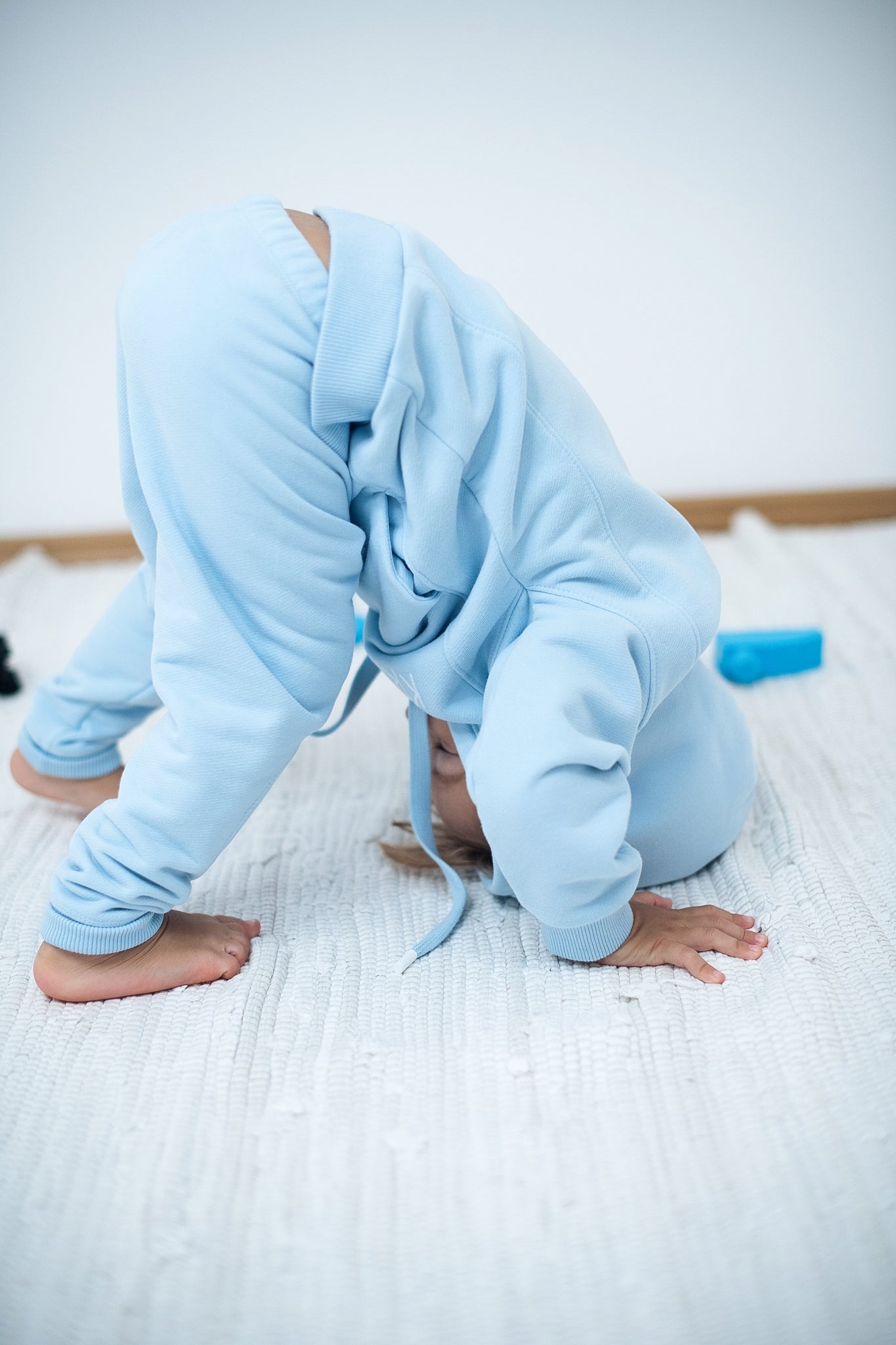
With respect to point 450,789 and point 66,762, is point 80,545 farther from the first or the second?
point 450,789

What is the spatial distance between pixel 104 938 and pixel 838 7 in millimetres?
1354

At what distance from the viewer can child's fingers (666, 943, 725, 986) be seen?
68cm

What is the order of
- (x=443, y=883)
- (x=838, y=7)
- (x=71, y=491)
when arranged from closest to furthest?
(x=443, y=883), (x=838, y=7), (x=71, y=491)

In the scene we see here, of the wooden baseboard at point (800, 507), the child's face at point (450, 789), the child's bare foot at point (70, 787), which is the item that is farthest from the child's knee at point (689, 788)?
the wooden baseboard at point (800, 507)

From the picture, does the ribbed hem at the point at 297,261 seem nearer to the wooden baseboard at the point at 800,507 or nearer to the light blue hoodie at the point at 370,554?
the light blue hoodie at the point at 370,554

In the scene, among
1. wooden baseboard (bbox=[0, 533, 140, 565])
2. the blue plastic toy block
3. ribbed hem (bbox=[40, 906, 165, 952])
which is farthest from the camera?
wooden baseboard (bbox=[0, 533, 140, 565])

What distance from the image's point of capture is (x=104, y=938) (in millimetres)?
666

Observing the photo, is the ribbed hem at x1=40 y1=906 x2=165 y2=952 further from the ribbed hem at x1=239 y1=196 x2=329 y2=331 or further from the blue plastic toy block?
the blue plastic toy block

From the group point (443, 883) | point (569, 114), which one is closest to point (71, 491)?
point (569, 114)

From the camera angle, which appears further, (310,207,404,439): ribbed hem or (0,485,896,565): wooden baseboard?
(0,485,896,565): wooden baseboard

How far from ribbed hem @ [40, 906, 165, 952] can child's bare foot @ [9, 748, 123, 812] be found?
0.23 metres

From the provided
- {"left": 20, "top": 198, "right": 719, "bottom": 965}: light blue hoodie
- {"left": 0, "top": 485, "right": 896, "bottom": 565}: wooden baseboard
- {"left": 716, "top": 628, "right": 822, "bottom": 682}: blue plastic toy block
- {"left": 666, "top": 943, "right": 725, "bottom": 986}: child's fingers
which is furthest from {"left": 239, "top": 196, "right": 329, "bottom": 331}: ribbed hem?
{"left": 0, "top": 485, "right": 896, "bottom": 565}: wooden baseboard

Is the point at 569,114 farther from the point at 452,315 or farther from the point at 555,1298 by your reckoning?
the point at 555,1298

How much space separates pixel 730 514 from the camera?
1.56 metres
